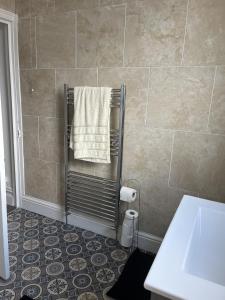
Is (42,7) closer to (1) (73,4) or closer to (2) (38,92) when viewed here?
(1) (73,4)

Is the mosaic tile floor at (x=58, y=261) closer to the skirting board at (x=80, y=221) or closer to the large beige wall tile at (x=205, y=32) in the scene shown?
the skirting board at (x=80, y=221)

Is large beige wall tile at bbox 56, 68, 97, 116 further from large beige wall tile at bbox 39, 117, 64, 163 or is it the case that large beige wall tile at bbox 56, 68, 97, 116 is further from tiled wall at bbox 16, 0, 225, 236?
large beige wall tile at bbox 39, 117, 64, 163

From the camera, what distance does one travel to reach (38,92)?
2363mm

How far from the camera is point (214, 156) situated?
5.68 ft

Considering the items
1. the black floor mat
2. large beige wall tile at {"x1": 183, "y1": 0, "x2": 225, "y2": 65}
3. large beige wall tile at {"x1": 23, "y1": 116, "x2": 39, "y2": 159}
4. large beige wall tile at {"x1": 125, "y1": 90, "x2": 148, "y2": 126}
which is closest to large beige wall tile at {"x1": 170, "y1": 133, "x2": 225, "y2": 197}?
large beige wall tile at {"x1": 125, "y1": 90, "x2": 148, "y2": 126}

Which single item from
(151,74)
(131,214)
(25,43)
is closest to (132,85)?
(151,74)

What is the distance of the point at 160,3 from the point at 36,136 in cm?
165

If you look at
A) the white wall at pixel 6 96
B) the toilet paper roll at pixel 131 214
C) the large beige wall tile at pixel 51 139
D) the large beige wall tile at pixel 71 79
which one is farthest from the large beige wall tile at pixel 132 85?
the white wall at pixel 6 96

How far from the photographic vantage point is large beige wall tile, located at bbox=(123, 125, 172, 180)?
74.5 inches

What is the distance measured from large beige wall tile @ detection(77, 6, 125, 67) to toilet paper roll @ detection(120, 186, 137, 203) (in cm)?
103

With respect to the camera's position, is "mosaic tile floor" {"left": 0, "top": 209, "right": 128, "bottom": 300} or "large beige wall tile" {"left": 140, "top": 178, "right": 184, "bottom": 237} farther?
"large beige wall tile" {"left": 140, "top": 178, "right": 184, "bottom": 237}

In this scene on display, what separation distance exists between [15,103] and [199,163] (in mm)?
1903

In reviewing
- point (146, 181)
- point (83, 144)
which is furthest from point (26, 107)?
point (146, 181)

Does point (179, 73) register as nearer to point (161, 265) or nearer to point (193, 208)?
point (193, 208)
